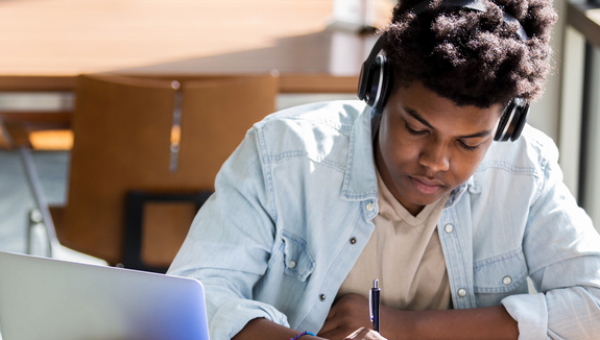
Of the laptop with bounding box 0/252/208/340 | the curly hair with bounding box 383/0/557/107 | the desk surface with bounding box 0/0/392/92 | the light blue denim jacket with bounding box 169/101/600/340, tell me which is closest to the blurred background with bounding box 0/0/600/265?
the desk surface with bounding box 0/0/392/92

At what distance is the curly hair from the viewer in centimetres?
85

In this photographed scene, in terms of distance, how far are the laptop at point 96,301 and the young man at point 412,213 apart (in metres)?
0.21

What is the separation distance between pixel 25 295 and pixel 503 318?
0.69m

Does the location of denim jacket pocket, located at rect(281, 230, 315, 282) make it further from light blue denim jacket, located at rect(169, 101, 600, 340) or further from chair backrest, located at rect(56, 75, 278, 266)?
chair backrest, located at rect(56, 75, 278, 266)

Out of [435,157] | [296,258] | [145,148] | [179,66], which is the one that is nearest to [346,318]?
[296,258]

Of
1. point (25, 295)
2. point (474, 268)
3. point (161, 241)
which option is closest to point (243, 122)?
Answer: point (161, 241)

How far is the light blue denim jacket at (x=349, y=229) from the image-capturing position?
3.25 feet

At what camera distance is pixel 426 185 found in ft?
3.23

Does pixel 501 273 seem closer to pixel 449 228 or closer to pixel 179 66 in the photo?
pixel 449 228

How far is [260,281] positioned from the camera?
3.54 ft

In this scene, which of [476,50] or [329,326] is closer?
[476,50]

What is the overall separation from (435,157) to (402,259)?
21 cm

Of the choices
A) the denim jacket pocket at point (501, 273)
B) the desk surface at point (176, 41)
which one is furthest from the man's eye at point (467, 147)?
the desk surface at point (176, 41)

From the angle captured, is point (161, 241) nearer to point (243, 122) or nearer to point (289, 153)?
point (243, 122)
